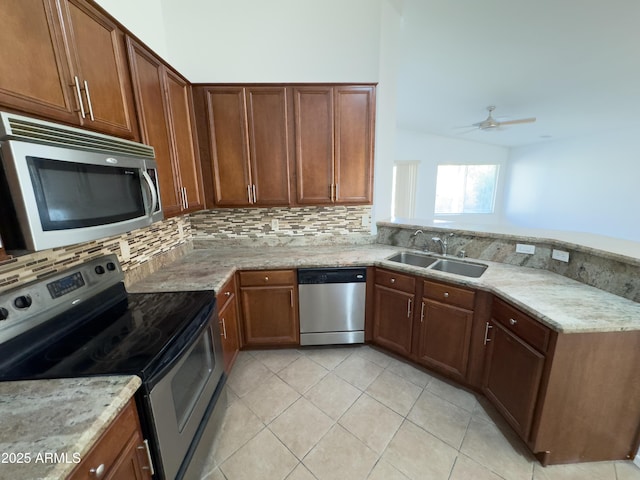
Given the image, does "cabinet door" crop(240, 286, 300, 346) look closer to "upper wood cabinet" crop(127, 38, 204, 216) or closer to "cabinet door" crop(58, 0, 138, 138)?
"upper wood cabinet" crop(127, 38, 204, 216)

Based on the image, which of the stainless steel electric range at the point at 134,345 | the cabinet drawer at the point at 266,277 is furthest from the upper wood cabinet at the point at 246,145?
the stainless steel electric range at the point at 134,345

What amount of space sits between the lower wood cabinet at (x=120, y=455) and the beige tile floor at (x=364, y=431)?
0.68 m

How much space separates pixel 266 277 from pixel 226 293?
366 millimetres

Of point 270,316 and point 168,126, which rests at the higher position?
point 168,126

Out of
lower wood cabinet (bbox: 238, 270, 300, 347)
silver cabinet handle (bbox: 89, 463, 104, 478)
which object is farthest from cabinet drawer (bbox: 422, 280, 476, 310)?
silver cabinet handle (bbox: 89, 463, 104, 478)

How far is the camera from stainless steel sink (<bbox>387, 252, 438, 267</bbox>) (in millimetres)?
2383

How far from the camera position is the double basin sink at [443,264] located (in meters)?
2.15

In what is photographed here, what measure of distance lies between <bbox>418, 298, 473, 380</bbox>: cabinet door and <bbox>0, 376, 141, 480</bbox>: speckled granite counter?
187 centimetres

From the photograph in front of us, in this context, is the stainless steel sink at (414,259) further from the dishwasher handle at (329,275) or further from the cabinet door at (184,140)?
the cabinet door at (184,140)

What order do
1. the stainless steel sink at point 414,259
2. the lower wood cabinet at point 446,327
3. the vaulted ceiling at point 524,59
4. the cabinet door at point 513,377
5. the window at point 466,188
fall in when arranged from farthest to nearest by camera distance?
the window at point 466,188 < the stainless steel sink at point 414,259 < the vaulted ceiling at point 524,59 < the lower wood cabinet at point 446,327 < the cabinet door at point 513,377

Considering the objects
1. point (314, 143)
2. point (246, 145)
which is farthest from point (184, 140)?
point (314, 143)

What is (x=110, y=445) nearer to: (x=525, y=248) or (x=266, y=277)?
(x=266, y=277)

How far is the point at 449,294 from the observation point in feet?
6.15

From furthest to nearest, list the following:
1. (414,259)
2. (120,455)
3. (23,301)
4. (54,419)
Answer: (414,259), (23,301), (120,455), (54,419)
